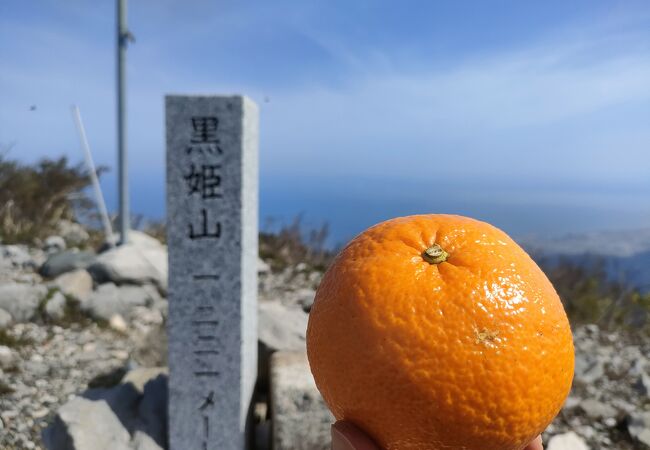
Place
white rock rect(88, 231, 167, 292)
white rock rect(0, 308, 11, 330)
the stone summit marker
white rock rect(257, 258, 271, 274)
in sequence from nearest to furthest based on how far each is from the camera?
the stone summit marker < white rock rect(0, 308, 11, 330) < white rock rect(88, 231, 167, 292) < white rock rect(257, 258, 271, 274)

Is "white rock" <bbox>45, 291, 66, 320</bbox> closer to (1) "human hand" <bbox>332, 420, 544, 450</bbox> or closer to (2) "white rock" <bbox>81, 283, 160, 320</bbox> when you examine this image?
(2) "white rock" <bbox>81, 283, 160, 320</bbox>

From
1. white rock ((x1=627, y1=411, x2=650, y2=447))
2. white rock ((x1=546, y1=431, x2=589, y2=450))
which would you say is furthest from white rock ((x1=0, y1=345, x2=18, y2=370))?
white rock ((x1=627, y1=411, x2=650, y2=447))

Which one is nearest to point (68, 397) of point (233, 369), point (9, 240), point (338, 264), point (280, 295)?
point (233, 369)

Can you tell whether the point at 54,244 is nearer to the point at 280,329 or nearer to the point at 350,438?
the point at 280,329

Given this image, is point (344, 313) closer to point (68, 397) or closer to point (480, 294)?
point (480, 294)

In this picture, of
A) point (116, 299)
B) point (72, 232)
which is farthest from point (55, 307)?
point (72, 232)

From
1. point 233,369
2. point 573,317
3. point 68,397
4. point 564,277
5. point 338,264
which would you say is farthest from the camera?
point 564,277
